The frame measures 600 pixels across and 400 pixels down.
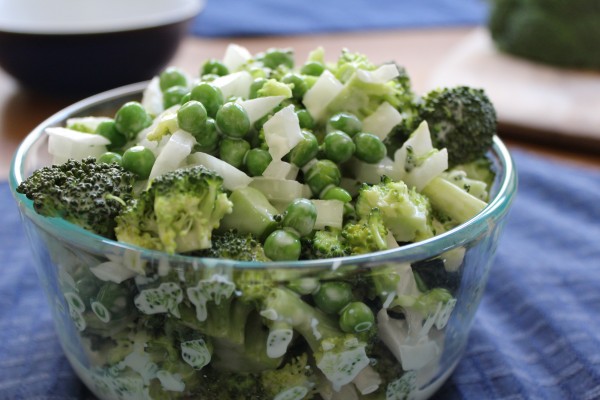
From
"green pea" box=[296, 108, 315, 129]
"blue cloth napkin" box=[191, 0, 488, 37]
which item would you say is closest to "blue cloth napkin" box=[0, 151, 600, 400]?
"green pea" box=[296, 108, 315, 129]

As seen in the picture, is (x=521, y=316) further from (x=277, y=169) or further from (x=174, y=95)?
(x=174, y=95)

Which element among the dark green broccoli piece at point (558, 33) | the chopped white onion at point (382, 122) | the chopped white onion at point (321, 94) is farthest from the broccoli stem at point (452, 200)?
the dark green broccoli piece at point (558, 33)

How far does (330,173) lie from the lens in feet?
3.39

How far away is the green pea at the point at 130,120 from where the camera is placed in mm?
1131

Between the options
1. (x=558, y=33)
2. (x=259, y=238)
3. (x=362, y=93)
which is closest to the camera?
(x=259, y=238)

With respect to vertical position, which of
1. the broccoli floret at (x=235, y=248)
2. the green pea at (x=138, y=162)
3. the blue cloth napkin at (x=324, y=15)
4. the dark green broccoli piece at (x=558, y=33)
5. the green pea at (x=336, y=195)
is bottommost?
the blue cloth napkin at (x=324, y=15)

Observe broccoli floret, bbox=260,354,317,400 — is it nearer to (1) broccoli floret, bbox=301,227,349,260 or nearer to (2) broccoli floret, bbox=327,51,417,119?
(1) broccoli floret, bbox=301,227,349,260

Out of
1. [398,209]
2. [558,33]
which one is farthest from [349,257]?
[558,33]

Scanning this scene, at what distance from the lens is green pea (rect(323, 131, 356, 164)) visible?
3.45ft

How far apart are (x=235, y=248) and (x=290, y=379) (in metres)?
0.19

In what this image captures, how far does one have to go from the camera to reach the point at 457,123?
121 cm

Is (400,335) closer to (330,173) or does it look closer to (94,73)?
(330,173)

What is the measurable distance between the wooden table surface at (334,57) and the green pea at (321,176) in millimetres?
1216

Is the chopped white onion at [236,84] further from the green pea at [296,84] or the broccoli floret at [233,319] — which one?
the broccoli floret at [233,319]
